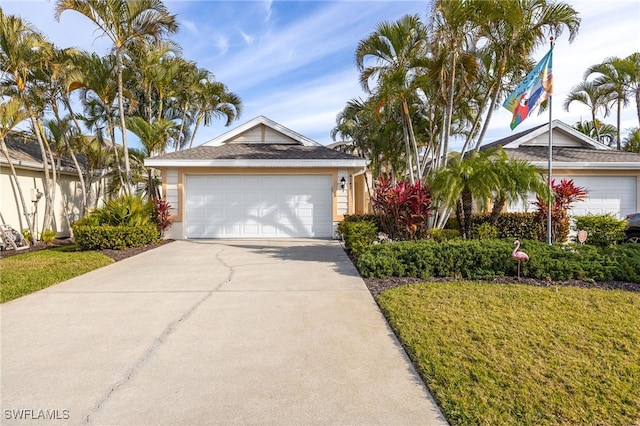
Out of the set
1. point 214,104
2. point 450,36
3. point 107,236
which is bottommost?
point 107,236

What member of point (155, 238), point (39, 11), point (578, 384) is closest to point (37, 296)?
point (155, 238)

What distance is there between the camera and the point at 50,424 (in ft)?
7.85

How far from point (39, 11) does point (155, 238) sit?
25.5 feet

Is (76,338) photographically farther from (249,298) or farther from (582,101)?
(582,101)

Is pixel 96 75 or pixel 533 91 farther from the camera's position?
pixel 96 75

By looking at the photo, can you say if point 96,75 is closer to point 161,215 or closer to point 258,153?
point 161,215

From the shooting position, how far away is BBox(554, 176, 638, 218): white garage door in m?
12.5

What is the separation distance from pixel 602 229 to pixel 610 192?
5.32 metres

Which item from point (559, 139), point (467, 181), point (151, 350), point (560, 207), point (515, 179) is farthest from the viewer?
point (559, 139)

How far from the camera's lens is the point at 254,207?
1210 cm

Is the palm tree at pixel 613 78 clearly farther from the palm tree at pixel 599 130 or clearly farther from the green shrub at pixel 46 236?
the green shrub at pixel 46 236

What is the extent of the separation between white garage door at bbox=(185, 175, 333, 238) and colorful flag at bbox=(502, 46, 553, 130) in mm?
6342

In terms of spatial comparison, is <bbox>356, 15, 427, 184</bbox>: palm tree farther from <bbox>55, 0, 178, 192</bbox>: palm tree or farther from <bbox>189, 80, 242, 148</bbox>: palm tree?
<bbox>189, 80, 242, 148</bbox>: palm tree

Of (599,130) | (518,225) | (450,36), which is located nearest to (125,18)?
(450,36)
